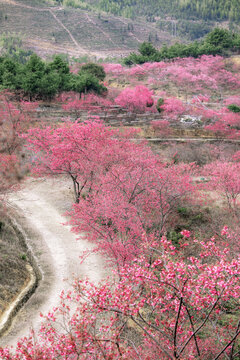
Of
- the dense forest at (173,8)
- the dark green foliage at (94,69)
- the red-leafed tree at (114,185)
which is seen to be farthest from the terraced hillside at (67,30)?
the red-leafed tree at (114,185)

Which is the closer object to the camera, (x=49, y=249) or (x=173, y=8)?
(x=49, y=249)

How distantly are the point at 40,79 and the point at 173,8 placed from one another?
108 metres

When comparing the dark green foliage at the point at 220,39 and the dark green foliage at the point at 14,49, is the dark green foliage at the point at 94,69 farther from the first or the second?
the dark green foliage at the point at 14,49

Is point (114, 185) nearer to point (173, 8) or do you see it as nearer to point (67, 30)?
point (67, 30)

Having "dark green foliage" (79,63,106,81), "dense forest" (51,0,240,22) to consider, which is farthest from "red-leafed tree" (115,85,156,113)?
"dense forest" (51,0,240,22)

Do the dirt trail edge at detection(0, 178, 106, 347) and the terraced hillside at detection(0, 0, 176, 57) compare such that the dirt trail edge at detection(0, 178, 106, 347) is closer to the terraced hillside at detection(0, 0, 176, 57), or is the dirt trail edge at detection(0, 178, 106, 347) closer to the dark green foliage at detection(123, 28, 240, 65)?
the dark green foliage at detection(123, 28, 240, 65)

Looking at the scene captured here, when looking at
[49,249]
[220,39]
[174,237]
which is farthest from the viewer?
[220,39]

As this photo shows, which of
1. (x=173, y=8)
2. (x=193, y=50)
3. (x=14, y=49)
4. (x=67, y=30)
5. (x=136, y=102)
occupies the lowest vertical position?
(x=136, y=102)

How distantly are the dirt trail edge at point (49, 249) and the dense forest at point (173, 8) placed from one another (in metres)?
101

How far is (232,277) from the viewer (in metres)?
6.26

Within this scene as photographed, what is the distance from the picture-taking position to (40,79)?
116ft

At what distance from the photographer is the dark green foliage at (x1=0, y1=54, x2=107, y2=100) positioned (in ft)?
114

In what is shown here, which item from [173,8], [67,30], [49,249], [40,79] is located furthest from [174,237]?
[173,8]

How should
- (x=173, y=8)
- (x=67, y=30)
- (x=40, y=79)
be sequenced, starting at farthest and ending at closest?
(x=173, y=8)
(x=67, y=30)
(x=40, y=79)
